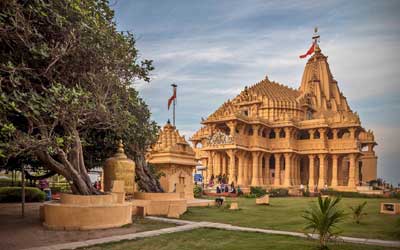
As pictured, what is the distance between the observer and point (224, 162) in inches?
1891

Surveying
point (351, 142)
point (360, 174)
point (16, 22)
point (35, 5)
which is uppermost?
point (35, 5)

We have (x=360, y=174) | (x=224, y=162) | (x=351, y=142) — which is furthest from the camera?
(x=360, y=174)

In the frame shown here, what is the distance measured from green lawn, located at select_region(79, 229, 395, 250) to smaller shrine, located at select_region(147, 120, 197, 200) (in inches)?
532

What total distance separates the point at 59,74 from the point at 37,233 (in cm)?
525

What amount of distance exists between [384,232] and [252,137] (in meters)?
32.5

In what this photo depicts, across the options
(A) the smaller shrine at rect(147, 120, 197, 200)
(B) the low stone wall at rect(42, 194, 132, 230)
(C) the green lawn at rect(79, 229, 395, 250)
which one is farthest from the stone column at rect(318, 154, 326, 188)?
(B) the low stone wall at rect(42, 194, 132, 230)

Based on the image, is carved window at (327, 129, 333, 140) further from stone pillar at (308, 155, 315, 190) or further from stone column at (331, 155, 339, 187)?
stone pillar at (308, 155, 315, 190)

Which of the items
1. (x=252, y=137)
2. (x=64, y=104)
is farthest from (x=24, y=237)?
(x=252, y=137)

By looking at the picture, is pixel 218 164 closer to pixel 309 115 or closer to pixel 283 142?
pixel 283 142

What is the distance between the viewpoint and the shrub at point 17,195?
23750 mm

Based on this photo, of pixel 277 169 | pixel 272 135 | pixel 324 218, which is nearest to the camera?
pixel 324 218

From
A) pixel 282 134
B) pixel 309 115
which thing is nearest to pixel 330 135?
pixel 309 115

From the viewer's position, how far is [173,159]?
2662 centimetres

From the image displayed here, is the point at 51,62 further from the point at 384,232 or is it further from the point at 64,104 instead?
the point at 384,232
